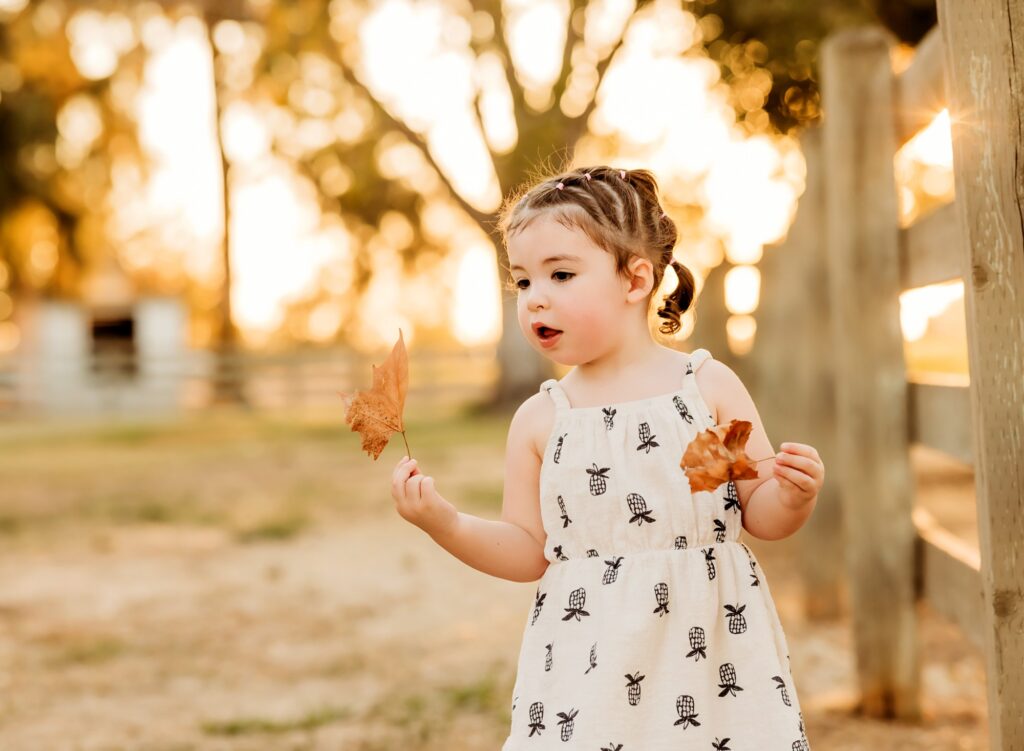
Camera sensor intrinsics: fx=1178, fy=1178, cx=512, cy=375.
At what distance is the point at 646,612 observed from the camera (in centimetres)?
198

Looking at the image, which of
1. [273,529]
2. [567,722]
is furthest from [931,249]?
[273,529]

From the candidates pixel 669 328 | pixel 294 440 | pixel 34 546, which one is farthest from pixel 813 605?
pixel 294 440

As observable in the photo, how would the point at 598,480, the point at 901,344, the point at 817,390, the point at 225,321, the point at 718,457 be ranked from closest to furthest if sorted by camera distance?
the point at 718,457 → the point at 598,480 → the point at 901,344 → the point at 817,390 → the point at 225,321

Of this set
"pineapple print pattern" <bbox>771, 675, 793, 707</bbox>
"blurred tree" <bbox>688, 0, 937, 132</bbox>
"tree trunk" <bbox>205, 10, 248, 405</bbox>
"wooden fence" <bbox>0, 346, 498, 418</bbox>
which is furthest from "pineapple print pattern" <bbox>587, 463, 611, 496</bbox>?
"tree trunk" <bbox>205, 10, 248, 405</bbox>

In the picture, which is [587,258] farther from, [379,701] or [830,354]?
[830,354]

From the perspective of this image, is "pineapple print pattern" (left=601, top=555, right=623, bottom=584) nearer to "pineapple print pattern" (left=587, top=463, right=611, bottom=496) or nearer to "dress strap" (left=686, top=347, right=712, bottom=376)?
"pineapple print pattern" (left=587, top=463, right=611, bottom=496)

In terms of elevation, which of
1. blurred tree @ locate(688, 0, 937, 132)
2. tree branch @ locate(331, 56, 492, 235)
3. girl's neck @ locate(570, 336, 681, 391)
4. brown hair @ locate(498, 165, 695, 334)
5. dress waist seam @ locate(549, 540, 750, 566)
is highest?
tree branch @ locate(331, 56, 492, 235)

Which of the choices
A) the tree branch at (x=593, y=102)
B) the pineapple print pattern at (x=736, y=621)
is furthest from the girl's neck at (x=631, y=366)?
the tree branch at (x=593, y=102)

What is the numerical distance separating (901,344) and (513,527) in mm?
1838

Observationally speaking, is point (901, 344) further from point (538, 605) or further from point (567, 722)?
point (567, 722)

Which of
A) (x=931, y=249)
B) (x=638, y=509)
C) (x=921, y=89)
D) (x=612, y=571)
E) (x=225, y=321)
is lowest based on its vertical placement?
(x=612, y=571)

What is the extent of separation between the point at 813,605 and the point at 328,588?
2.47 meters

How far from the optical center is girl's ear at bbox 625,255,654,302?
7.05 feet

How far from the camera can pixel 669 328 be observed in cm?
235
